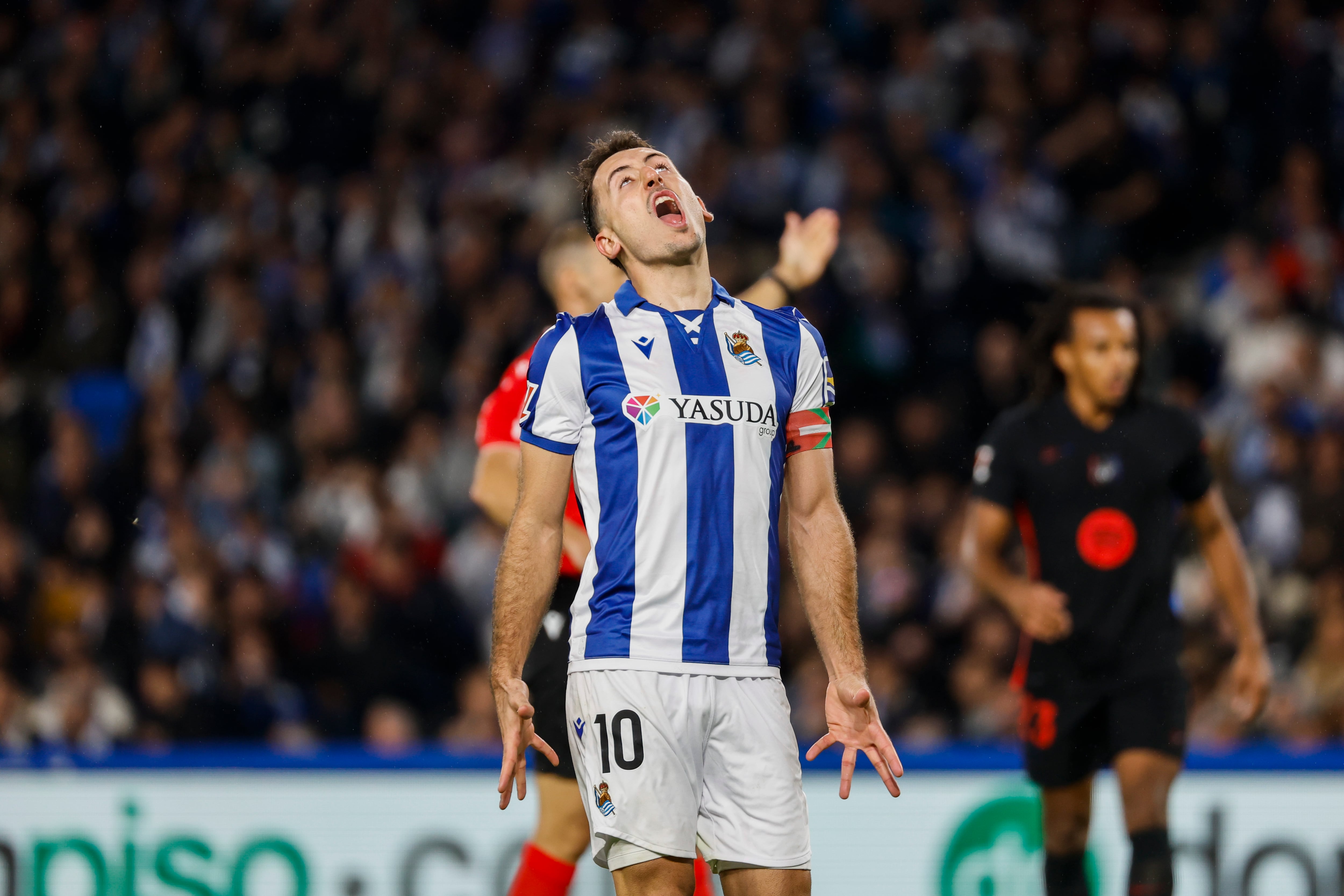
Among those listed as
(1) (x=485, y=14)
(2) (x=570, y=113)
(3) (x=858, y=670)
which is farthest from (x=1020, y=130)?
(3) (x=858, y=670)

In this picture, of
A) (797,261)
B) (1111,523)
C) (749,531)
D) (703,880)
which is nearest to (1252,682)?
(1111,523)

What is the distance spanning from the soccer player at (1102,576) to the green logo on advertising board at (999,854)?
2.78 ft

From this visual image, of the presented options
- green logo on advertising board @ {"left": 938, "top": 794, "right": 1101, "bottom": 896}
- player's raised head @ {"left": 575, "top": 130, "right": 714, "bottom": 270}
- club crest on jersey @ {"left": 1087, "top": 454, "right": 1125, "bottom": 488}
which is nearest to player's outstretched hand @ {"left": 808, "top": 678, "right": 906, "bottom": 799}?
player's raised head @ {"left": 575, "top": 130, "right": 714, "bottom": 270}

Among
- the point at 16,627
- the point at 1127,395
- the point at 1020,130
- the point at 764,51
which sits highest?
the point at 764,51

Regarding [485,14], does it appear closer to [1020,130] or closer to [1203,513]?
[1020,130]

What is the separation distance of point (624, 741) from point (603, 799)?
16 cm

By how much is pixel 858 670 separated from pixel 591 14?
10850 millimetres

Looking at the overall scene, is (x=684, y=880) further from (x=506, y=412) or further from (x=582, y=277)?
(x=582, y=277)

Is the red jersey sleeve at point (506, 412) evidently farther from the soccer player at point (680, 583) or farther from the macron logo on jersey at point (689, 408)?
the macron logo on jersey at point (689, 408)

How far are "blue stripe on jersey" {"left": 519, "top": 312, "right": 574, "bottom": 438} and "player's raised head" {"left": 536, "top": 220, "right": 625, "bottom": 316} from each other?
4.66ft

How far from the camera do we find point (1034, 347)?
250 inches

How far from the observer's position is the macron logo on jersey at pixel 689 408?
12.8 ft

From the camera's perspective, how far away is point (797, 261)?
545 cm

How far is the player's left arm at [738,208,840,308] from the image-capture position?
5.41m
